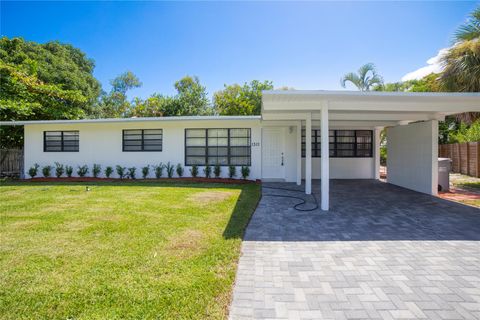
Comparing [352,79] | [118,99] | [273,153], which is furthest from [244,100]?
[118,99]

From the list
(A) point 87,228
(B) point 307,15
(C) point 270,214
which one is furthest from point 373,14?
(A) point 87,228

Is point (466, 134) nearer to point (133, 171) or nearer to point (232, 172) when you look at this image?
point (232, 172)

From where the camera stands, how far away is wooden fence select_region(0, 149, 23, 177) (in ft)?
42.1

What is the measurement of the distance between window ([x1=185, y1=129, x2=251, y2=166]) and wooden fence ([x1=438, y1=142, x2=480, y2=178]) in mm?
11389

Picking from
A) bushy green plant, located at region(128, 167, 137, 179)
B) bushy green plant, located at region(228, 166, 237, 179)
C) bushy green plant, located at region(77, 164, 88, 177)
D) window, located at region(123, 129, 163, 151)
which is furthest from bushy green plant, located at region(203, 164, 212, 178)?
bushy green plant, located at region(77, 164, 88, 177)

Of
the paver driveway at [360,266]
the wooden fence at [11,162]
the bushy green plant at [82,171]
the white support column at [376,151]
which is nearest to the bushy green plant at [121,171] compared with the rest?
the bushy green plant at [82,171]

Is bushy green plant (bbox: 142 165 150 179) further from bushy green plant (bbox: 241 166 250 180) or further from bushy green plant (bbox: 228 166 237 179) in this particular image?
bushy green plant (bbox: 241 166 250 180)

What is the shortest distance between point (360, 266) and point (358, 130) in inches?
401

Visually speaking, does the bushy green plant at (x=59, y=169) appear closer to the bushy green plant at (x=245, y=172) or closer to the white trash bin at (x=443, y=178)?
the bushy green plant at (x=245, y=172)

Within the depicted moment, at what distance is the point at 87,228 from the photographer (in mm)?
4652

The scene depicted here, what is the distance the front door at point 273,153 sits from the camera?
1112 cm

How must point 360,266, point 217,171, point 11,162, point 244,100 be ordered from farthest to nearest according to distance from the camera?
point 244,100
point 11,162
point 217,171
point 360,266

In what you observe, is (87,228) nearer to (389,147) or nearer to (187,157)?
(187,157)

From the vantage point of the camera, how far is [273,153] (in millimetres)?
11188
